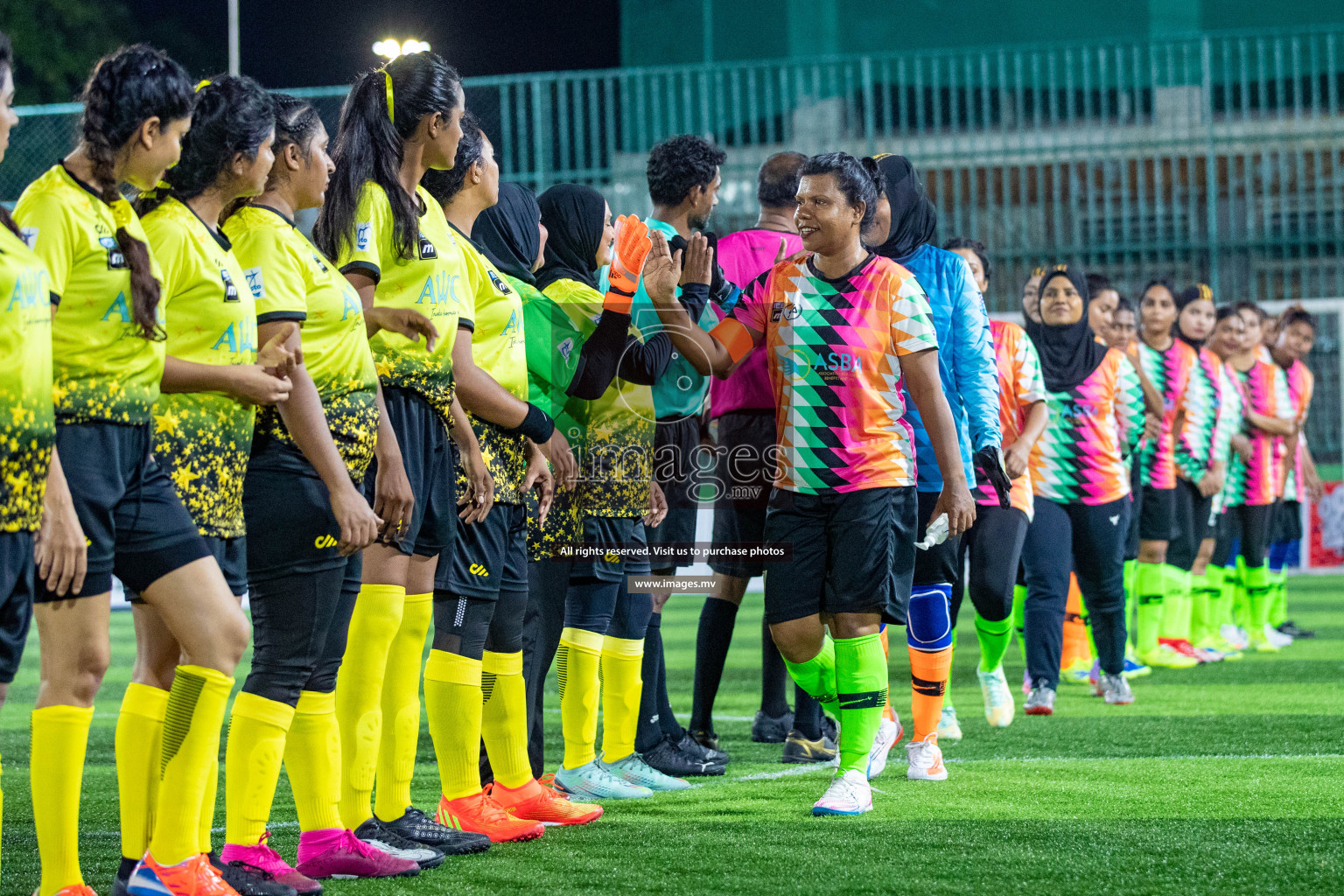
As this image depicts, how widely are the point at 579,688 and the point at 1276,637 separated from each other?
23.3ft

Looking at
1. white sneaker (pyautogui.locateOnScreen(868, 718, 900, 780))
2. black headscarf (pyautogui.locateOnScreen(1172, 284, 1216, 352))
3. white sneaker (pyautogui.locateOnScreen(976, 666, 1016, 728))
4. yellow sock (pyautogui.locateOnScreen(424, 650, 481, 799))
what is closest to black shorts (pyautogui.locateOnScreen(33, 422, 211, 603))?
Answer: yellow sock (pyautogui.locateOnScreen(424, 650, 481, 799))

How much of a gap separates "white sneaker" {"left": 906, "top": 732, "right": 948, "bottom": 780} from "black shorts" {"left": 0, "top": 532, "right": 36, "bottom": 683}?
317 cm

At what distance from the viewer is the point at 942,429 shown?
452 centimetres

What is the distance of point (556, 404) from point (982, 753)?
215cm

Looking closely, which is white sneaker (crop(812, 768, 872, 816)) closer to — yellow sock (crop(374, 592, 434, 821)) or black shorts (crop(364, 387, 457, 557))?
yellow sock (crop(374, 592, 434, 821))

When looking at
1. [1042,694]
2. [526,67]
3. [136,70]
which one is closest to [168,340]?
[136,70]

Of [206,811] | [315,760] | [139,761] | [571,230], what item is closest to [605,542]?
[571,230]

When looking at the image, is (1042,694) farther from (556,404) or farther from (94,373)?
(94,373)

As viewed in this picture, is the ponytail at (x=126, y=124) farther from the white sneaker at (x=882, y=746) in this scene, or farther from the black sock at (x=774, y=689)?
the black sock at (x=774, y=689)

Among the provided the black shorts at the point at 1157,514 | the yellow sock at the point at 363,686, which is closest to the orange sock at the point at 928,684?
the yellow sock at the point at 363,686

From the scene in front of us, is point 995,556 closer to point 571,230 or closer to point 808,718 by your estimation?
point 808,718

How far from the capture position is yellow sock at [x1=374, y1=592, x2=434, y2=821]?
12.7 ft

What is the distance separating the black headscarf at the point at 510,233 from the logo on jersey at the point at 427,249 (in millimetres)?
865

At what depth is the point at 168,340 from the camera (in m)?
3.23
